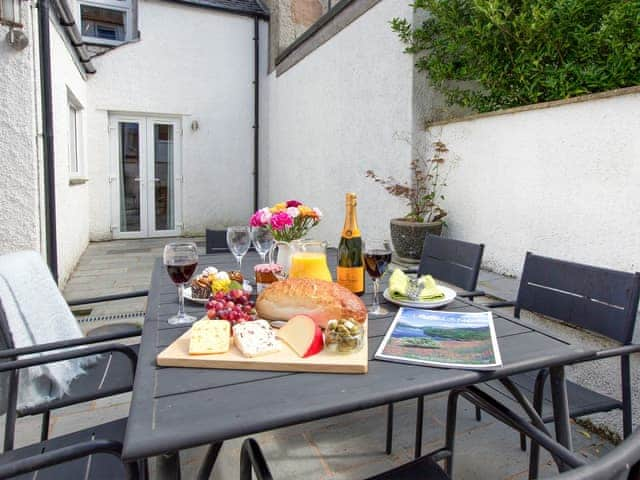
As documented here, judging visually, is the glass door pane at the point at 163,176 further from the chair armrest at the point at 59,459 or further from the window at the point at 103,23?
the chair armrest at the point at 59,459

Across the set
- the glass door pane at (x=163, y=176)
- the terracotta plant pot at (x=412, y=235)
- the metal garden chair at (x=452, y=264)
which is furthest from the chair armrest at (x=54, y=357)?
the glass door pane at (x=163, y=176)

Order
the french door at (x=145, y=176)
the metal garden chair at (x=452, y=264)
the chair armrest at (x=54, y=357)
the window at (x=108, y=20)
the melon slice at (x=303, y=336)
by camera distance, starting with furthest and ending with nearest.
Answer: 1. the window at (x=108, y=20)
2. the french door at (x=145, y=176)
3. the metal garden chair at (x=452, y=264)
4. the chair armrest at (x=54, y=357)
5. the melon slice at (x=303, y=336)

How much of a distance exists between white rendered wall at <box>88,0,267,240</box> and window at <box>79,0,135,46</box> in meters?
0.82

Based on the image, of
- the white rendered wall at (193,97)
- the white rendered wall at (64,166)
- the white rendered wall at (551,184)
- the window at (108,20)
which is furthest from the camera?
the window at (108,20)

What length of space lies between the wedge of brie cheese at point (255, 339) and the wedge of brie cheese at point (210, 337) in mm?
25

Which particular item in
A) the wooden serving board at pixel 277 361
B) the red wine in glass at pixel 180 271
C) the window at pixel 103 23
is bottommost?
the wooden serving board at pixel 277 361

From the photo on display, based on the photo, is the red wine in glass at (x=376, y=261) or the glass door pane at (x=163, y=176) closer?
the red wine in glass at (x=376, y=261)

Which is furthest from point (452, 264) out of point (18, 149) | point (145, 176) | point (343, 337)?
point (145, 176)

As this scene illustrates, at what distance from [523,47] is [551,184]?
103 cm

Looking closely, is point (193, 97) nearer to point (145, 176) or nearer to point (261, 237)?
point (145, 176)

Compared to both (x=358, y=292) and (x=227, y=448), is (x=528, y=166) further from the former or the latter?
(x=227, y=448)

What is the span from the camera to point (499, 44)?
10.9 ft

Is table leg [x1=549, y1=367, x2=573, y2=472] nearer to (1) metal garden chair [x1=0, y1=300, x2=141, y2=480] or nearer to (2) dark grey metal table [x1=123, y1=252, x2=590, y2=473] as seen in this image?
(2) dark grey metal table [x1=123, y1=252, x2=590, y2=473]

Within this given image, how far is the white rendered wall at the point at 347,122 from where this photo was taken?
424 cm
